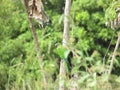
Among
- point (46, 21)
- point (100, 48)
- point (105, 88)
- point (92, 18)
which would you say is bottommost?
point (100, 48)

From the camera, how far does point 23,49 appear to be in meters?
11.4

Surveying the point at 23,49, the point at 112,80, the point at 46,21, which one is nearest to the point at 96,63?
the point at 112,80

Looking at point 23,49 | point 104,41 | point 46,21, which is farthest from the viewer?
point 104,41

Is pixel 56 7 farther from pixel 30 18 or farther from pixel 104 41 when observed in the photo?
pixel 30 18

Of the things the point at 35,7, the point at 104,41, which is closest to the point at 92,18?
the point at 104,41

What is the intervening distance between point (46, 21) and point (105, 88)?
0.50m

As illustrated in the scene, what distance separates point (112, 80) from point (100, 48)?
10.1m

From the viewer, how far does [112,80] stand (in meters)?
1.67

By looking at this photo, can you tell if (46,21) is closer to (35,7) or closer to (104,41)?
(35,7)

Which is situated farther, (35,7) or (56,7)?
(56,7)

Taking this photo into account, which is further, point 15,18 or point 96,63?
point 15,18

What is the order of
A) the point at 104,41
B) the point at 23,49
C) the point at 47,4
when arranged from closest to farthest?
the point at 23,49 → the point at 104,41 → the point at 47,4

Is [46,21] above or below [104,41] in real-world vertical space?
above

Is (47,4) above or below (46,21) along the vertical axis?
below
